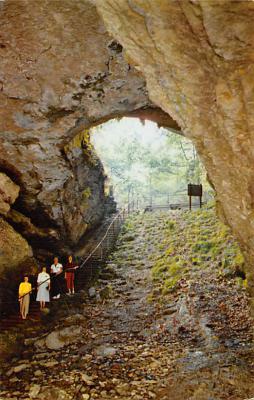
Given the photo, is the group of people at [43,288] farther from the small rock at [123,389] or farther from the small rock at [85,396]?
the small rock at [123,389]

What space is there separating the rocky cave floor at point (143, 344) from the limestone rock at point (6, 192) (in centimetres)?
371

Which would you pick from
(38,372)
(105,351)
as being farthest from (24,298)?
(105,351)

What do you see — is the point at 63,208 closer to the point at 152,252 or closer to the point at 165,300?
the point at 152,252

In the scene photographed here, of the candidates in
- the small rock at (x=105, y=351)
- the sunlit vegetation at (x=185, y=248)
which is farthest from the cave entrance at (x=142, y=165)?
the small rock at (x=105, y=351)

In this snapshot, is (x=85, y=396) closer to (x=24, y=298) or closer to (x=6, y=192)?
(x=24, y=298)

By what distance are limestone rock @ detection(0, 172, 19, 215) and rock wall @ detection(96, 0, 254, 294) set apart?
6.61 metres

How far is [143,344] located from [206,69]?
6.51 metres

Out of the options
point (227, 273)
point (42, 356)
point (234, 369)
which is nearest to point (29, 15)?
point (42, 356)

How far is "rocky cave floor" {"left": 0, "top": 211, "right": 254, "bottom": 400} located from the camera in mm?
5773

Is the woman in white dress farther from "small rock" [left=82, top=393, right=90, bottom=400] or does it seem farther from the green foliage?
"small rock" [left=82, top=393, right=90, bottom=400]

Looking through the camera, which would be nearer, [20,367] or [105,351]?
[20,367]

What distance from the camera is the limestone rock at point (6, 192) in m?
10.3

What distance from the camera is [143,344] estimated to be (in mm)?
7742

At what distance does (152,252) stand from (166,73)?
1003 centimetres
